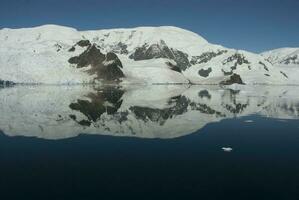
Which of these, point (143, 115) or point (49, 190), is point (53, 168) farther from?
point (143, 115)

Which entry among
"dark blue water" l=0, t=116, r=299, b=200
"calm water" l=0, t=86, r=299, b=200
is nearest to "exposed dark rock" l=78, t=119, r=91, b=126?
"calm water" l=0, t=86, r=299, b=200

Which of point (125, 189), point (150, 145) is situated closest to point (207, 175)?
point (125, 189)

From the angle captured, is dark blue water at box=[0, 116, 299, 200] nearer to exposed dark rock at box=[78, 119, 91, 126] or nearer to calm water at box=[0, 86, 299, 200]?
calm water at box=[0, 86, 299, 200]

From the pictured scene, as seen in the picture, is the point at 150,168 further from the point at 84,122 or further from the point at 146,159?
the point at 84,122

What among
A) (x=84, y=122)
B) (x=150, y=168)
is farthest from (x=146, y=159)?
(x=84, y=122)

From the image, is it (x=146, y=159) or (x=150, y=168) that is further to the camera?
(x=146, y=159)

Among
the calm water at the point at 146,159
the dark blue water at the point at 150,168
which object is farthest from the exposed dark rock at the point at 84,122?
the dark blue water at the point at 150,168

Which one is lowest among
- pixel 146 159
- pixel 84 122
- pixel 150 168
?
pixel 150 168

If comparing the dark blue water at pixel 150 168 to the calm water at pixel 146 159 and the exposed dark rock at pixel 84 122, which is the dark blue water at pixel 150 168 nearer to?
the calm water at pixel 146 159

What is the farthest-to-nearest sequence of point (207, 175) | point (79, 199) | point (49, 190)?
1. point (207, 175)
2. point (49, 190)
3. point (79, 199)
